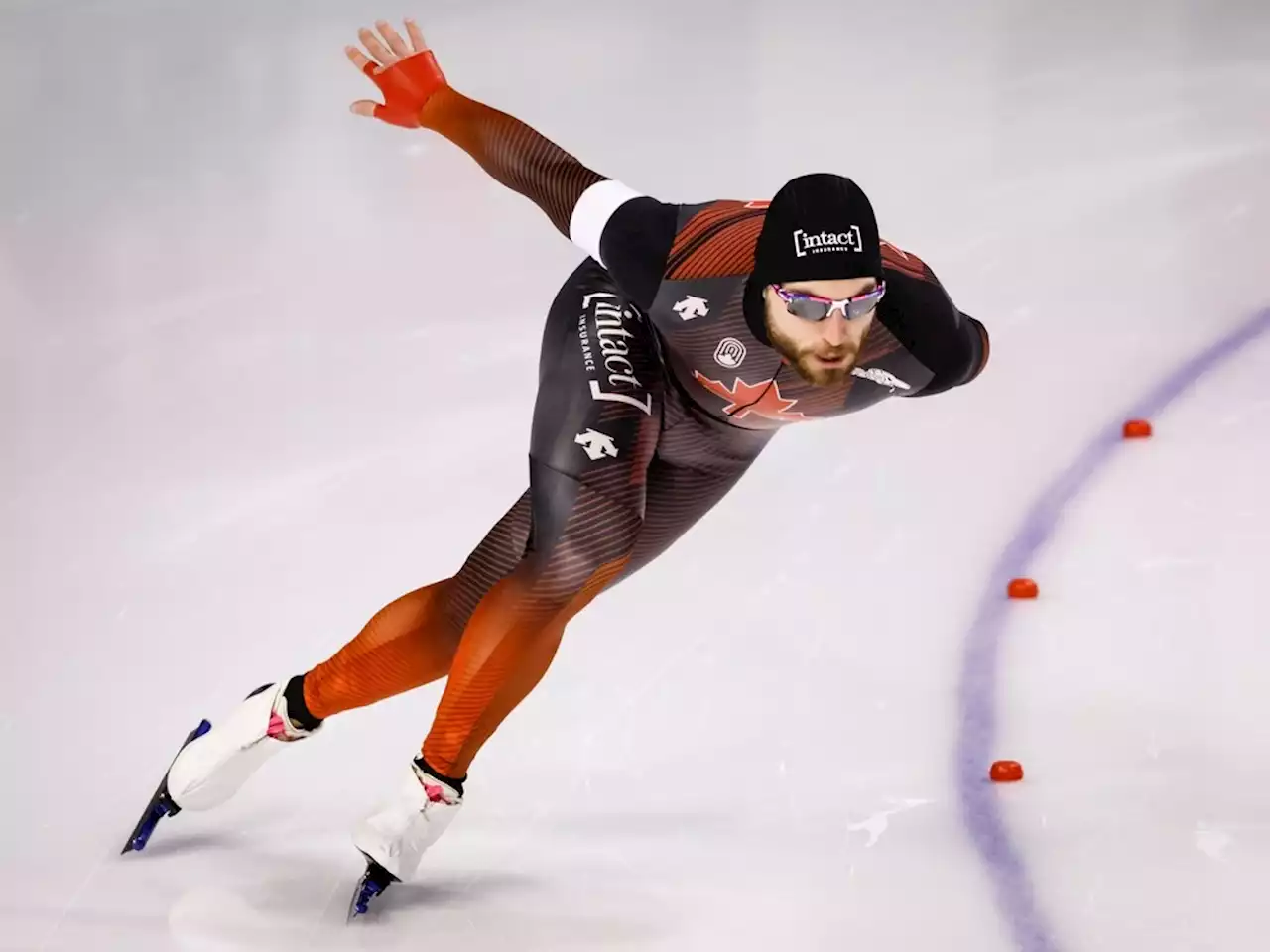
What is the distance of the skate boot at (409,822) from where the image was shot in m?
2.89

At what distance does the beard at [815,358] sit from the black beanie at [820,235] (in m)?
0.10

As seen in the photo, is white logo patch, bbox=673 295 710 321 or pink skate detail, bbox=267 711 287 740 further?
pink skate detail, bbox=267 711 287 740

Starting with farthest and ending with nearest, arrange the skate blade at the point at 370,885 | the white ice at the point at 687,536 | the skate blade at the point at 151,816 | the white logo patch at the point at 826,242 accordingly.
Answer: the skate blade at the point at 151,816
the white ice at the point at 687,536
the skate blade at the point at 370,885
the white logo patch at the point at 826,242

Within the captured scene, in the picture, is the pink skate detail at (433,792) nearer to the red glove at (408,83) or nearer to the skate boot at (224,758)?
the skate boot at (224,758)

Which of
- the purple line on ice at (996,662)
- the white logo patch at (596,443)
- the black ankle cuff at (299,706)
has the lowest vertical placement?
the purple line on ice at (996,662)

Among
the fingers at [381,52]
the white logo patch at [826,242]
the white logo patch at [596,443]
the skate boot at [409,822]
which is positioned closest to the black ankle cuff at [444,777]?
the skate boot at [409,822]

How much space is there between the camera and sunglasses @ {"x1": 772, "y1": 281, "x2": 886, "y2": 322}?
2645 millimetres

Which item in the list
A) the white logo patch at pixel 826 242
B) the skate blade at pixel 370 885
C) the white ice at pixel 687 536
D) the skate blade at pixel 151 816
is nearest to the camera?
the white logo patch at pixel 826 242

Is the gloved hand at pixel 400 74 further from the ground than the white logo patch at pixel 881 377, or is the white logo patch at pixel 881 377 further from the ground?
the gloved hand at pixel 400 74

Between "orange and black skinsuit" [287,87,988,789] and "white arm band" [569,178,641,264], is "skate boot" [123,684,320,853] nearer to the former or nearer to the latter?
"orange and black skinsuit" [287,87,988,789]

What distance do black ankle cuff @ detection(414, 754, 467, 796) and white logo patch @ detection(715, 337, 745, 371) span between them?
0.79m

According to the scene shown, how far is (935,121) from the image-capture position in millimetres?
6117

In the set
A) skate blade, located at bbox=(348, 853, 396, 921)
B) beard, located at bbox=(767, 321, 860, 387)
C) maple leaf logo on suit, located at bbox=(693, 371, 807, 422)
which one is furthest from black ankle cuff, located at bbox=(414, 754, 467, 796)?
beard, located at bbox=(767, 321, 860, 387)

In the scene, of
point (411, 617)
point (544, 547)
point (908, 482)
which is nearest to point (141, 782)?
point (411, 617)
